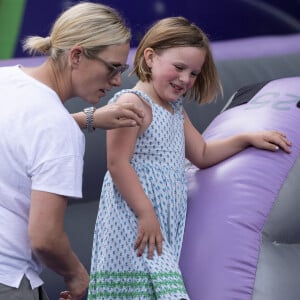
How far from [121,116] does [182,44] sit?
0.32m

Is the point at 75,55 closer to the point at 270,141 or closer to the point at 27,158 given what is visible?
the point at 27,158

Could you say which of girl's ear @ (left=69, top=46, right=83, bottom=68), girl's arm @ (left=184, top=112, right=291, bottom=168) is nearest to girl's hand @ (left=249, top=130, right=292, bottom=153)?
girl's arm @ (left=184, top=112, right=291, bottom=168)

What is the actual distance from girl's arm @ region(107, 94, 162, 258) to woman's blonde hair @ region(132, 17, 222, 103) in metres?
0.22

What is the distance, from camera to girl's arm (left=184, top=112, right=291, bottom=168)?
7.17ft

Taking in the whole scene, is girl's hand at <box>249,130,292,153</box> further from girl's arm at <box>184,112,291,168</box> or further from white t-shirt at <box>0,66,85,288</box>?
white t-shirt at <box>0,66,85,288</box>

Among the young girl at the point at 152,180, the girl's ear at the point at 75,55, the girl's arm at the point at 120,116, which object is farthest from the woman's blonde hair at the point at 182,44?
the girl's ear at the point at 75,55

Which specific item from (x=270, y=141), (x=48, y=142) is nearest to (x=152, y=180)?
(x=270, y=141)

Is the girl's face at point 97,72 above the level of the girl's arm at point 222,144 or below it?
above

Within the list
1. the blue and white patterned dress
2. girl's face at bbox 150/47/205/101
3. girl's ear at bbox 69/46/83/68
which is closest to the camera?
girl's ear at bbox 69/46/83/68

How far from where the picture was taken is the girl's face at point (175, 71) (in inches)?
80.2

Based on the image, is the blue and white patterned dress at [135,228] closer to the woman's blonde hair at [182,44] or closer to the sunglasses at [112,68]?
the woman's blonde hair at [182,44]

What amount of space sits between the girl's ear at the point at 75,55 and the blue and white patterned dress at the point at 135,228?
1.13ft

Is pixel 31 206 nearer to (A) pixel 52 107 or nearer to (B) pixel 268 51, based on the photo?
(A) pixel 52 107

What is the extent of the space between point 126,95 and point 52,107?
1.48 ft
